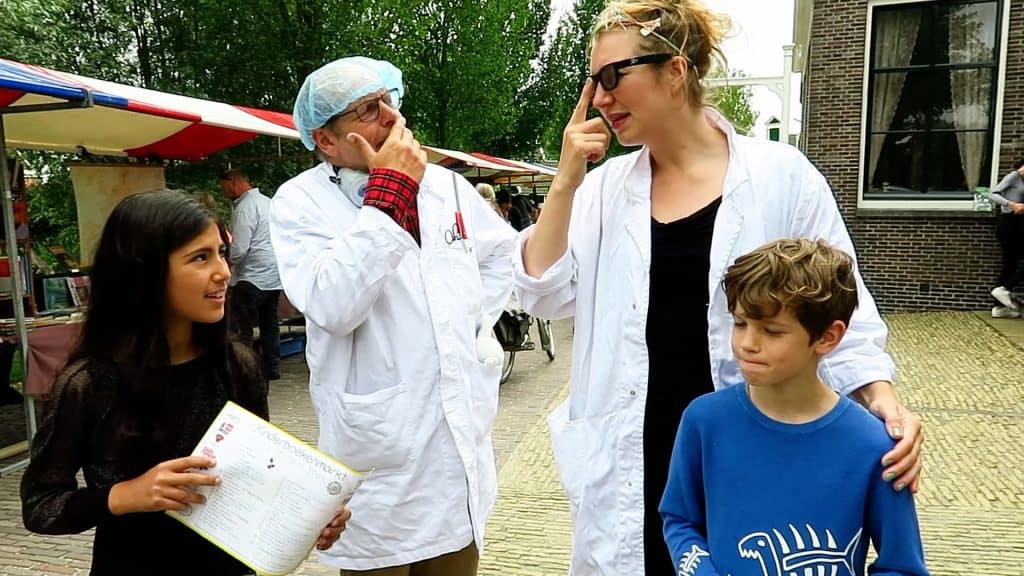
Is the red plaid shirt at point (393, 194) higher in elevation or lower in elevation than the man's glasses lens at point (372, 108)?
lower

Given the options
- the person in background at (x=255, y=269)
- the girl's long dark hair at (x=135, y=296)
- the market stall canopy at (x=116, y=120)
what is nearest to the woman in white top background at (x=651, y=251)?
the girl's long dark hair at (x=135, y=296)

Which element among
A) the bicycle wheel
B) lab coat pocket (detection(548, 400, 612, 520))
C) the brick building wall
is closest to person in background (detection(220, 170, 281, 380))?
the bicycle wheel

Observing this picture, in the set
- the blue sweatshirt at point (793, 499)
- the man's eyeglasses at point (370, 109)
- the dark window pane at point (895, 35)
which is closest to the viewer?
the blue sweatshirt at point (793, 499)

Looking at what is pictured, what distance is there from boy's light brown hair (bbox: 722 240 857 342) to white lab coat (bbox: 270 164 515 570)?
830 millimetres

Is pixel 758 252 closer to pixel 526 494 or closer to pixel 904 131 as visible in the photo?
pixel 526 494

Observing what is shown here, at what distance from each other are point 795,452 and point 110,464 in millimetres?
1379

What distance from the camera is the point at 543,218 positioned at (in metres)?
1.69

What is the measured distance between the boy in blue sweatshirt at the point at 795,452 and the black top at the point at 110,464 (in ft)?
3.56

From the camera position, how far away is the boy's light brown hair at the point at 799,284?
1.30 m

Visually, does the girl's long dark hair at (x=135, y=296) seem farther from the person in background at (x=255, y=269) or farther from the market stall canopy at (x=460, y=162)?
the market stall canopy at (x=460, y=162)

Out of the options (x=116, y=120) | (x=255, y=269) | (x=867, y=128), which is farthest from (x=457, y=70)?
(x=116, y=120)

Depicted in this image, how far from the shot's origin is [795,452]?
133 cm

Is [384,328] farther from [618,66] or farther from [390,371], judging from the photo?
[618,66]

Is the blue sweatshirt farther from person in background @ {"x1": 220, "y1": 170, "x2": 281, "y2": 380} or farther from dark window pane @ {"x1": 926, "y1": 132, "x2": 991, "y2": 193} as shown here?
dark window pane @ {"x1": 926, "y1": 132, "x2": 991, "y2": 193}
